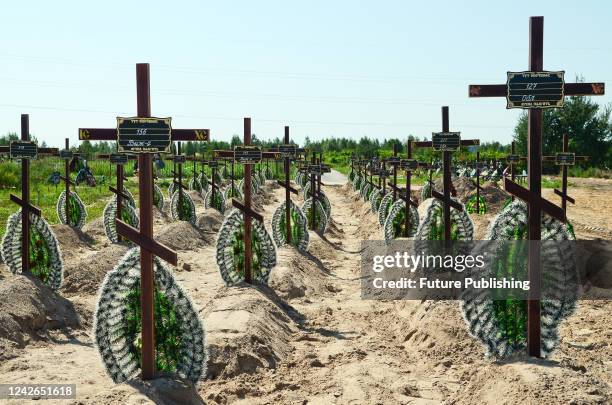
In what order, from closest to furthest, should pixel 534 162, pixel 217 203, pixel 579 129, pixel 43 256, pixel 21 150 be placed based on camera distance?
1. pixel 534 162
2. pixel 21 150
3. pixel 43 256
4. pixel 217 203
5. pixel 579 129

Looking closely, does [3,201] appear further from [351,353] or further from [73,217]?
[351,353]

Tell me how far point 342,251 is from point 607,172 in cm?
3634

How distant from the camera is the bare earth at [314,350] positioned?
6618mm

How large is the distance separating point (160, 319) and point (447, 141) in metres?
6.36

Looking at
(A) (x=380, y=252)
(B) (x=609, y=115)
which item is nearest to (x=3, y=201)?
(A) (x=380, y=252)

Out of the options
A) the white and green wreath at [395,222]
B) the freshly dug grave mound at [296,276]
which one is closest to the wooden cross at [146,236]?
the freshly dug grave mound at [296,276]

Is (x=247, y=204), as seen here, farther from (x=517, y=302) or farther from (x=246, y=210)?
(x=517, y=302)

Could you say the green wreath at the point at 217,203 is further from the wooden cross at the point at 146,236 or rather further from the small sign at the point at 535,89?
the small sign at the point at 535,89

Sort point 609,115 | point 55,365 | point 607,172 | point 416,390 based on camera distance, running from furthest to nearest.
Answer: point 609,115 → point 607,172 → point 55,365 → point 416,390

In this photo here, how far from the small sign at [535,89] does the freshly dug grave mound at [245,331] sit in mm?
4094

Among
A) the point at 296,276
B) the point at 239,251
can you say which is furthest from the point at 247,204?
the point at 296,276

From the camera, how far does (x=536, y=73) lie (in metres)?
7.10

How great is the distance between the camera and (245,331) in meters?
8.83

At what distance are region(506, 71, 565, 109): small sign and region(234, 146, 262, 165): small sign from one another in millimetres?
5252
